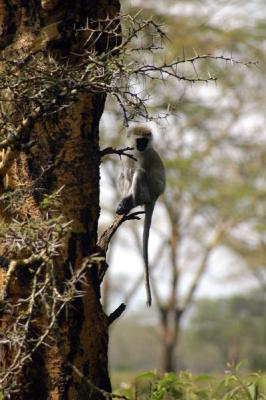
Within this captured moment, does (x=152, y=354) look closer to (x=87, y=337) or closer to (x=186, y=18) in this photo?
(x=186, y=18)

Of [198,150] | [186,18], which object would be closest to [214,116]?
[198,150]

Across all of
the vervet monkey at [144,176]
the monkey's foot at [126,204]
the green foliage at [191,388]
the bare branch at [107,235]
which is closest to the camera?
the bare branch at [107,235]

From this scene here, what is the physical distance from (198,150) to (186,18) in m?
3.05

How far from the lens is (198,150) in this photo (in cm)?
2084

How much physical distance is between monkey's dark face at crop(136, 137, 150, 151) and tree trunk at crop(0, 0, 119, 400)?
316cm

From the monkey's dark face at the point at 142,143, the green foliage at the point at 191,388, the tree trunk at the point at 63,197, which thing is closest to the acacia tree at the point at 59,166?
the tree trunk at the point at 63,197

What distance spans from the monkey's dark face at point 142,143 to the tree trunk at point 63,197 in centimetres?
316

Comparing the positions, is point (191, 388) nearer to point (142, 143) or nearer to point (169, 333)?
point (142, 143)

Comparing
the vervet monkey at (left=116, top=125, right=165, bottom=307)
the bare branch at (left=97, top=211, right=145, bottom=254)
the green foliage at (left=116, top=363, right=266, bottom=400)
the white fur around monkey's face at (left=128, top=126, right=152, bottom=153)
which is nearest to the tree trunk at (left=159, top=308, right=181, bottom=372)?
the vervet monkey at (left=116, top=125, right=165, bottom=307)

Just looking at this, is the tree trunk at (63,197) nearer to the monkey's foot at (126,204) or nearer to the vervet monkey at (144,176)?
the monkey's foot at (126,204)

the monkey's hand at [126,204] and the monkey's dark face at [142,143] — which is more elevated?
the monkey's dark face at [142,143]

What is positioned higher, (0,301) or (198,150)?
(198,150)

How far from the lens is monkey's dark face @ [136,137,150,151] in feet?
24.3

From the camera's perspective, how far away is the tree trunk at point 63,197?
387 cm
